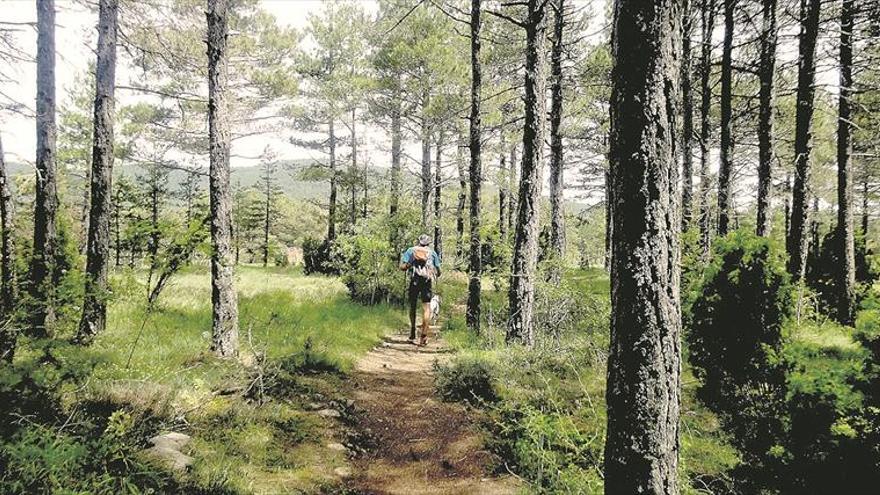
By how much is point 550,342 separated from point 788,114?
20.7 metres

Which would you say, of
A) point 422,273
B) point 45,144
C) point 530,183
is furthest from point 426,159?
point 45,144

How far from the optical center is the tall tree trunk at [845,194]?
9961mm

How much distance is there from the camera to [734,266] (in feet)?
16.3

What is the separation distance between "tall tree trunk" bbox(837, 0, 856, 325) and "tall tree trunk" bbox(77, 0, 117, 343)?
45.2ft

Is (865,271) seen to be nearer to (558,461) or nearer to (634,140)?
(558,461)

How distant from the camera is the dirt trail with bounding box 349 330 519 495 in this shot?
3.62 m

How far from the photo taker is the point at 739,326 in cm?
479

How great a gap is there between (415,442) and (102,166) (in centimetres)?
615

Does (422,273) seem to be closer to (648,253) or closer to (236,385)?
(236,385)

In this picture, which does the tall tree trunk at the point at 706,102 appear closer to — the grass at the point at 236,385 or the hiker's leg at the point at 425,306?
the hiker's leg at the point at 425,306

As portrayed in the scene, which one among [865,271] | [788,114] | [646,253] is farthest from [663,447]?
[788,114]

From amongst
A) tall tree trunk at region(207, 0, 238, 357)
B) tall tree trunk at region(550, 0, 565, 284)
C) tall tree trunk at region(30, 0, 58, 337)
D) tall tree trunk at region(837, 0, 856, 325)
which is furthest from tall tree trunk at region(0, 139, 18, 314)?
tall tree trunk at region(837, 0, 856, 325)

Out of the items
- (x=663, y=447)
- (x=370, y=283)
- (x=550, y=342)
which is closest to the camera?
(x=663, y=447)

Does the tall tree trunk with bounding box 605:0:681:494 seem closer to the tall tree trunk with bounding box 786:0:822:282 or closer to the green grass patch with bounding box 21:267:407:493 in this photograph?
the green grass patch with bounding box 21:267:407:493
